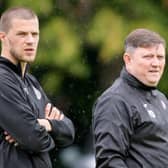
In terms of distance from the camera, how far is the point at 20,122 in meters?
7.71

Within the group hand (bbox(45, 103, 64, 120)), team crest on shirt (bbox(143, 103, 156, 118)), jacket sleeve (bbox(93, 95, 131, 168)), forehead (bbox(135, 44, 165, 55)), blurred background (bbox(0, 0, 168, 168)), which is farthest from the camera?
blurred background (bbox(0, 0, 168, 168))

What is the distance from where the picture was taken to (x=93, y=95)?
11328 millimetres

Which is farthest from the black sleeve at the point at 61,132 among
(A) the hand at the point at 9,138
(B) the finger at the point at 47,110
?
(A) the hand at the point at 9,138

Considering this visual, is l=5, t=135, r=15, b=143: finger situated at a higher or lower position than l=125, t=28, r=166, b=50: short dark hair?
lower

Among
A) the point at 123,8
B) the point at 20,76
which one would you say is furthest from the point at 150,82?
the point at 123,8

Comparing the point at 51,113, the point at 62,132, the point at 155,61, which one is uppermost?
the point at 155,61

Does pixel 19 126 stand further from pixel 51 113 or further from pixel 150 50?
pixel 150 50

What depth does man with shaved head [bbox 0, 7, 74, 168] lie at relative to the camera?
771 cm

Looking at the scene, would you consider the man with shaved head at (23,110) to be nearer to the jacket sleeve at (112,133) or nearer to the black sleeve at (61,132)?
the black sleeve at (61,132)

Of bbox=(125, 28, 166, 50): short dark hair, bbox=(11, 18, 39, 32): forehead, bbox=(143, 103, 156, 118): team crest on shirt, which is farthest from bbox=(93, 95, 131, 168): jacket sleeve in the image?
bbox=(11, 18, 39, 32): forehead

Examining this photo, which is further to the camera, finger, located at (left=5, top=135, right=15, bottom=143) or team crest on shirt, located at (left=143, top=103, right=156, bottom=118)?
team crest on shirt, located at (left=143, top=103, right=156, bottom=118)

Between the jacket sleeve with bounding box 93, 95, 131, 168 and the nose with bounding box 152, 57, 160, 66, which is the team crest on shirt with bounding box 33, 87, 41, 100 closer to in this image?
the jacket sleeve with bounding box 93, 95, 131, 168

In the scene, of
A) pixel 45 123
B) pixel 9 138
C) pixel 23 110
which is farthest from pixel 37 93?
pixel 9 138

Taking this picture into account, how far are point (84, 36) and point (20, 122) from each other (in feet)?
9.54
